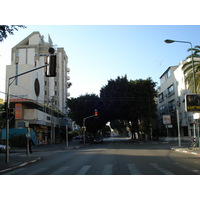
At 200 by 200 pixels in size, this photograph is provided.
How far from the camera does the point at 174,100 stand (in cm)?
5391

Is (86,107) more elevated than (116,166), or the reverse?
(86,107)

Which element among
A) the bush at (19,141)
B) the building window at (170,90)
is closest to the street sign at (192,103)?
the bush at (19,141)

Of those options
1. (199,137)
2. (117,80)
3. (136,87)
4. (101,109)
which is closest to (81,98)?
(101,109)

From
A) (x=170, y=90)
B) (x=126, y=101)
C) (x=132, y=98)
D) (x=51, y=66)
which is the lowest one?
(x=51, y=66)

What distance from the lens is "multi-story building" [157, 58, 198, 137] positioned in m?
47.0

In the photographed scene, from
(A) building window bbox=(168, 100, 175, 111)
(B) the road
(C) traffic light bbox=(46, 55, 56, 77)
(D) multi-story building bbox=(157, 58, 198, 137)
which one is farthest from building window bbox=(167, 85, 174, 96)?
(C) traffic light bbox=(46, 55, 56, 77)

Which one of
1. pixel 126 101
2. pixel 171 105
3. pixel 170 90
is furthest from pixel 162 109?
pixel 126 101

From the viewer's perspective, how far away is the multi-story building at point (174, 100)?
4699cm

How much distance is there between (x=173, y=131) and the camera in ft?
195

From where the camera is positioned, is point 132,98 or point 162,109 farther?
point 162,109

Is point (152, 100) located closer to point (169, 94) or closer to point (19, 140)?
point (169, 94)

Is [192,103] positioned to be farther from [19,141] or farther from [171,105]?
[171,105]

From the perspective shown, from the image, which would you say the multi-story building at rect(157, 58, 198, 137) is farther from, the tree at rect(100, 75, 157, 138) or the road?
the road

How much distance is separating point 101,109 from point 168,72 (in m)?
21.4
